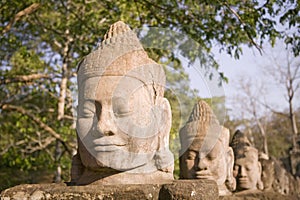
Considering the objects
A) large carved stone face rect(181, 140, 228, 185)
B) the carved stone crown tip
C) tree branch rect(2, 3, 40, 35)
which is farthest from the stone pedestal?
tree branch rect(2, 3, 40, 35)

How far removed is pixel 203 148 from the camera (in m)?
5.05

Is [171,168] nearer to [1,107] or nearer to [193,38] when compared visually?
[193,38]

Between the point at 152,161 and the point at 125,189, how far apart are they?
0.64 metres

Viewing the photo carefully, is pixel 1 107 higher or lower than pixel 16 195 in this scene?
higher

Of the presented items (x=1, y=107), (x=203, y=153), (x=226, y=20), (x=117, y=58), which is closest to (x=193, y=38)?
(x=226, y=20)

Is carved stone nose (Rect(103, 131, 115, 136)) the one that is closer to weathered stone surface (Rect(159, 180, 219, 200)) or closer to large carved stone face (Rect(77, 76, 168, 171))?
large carved stone face (Rect(77, 76, 168, 171))

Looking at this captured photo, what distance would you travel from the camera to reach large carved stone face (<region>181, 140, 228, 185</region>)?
496 centimetres

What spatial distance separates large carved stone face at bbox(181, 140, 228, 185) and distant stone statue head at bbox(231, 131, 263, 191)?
1.50m

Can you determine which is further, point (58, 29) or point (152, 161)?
point (58, 29)

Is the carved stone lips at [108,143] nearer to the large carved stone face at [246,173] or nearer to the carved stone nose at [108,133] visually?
the carved stone nose at [108,133]

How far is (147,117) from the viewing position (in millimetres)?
3375

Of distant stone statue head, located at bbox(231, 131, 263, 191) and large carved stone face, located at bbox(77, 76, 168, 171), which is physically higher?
large carved stone face, located at bbox(77, 76, 168, 171)

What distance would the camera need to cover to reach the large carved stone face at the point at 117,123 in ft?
10.6

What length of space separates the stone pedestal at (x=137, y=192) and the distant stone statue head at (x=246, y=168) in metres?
4.10
